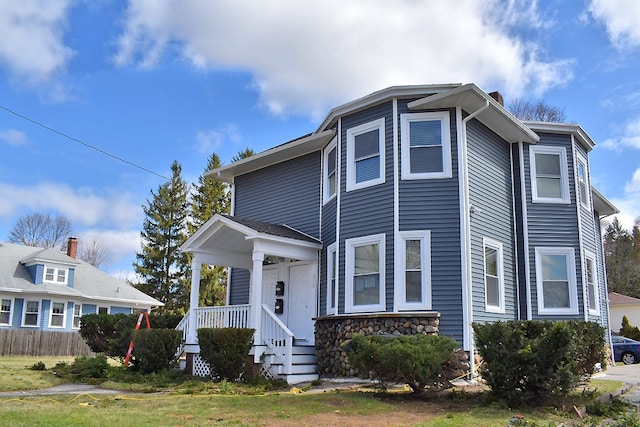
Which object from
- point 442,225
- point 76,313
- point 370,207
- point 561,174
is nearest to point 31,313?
point 76,313

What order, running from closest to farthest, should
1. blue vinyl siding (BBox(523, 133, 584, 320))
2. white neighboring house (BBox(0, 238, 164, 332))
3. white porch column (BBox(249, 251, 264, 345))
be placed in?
white porch column (BBox(249, 251, 264, 345)) < blue vinyl siding (BBox(523, 133, 584, 320)) < white neighboring house (BBox(0, 238, 164, 332))

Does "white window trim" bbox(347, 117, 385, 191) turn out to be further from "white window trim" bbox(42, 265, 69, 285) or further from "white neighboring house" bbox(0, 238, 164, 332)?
"white window trim" bbox(42, 265, 69, 285)

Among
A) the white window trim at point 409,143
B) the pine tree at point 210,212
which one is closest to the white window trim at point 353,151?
the white window trim at point 409,143

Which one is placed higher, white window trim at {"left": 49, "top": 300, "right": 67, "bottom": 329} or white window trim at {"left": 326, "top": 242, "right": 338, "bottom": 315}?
white window trim at {"left": 326, "top": 242, "right": 338, "bottom": 315}

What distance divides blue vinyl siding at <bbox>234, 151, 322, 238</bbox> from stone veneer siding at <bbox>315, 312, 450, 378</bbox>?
2963 millimetres

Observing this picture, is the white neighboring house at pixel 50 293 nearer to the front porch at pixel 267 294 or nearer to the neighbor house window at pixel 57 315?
the neighbor house window at pixel 57 315

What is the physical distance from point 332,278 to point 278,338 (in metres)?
2.09

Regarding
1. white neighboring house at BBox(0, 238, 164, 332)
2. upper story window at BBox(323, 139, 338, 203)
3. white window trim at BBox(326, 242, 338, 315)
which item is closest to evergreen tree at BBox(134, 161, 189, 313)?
white neighboring house at BBox(0, 238, 164, 332)

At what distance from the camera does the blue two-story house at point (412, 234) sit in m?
12.1

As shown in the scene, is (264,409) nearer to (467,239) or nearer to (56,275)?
(467,239)

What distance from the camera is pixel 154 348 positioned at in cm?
1280

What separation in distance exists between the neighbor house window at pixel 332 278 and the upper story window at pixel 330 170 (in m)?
1.45

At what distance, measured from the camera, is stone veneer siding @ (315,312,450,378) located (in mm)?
11477

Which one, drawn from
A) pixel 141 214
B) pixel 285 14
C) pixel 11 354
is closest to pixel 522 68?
pixel 285 14
